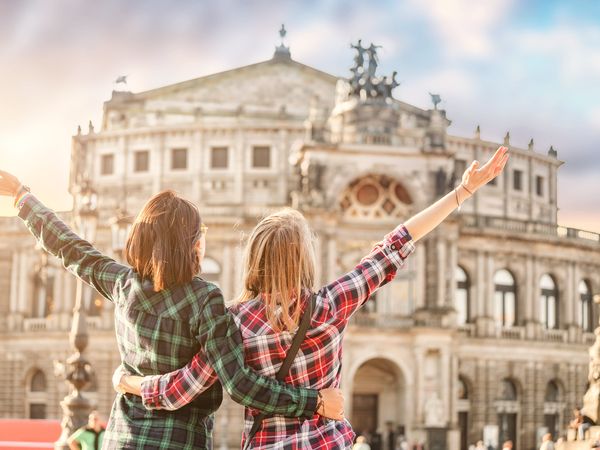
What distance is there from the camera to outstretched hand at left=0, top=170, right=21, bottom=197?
5.29m

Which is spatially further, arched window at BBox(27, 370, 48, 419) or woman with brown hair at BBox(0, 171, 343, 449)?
arched window at BBox(27, 370, 48, 419)

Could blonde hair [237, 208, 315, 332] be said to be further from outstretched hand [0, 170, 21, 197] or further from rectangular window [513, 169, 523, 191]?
rectangular window [513, 169, 523, 191]

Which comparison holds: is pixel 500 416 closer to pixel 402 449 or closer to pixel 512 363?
pixel 512 363

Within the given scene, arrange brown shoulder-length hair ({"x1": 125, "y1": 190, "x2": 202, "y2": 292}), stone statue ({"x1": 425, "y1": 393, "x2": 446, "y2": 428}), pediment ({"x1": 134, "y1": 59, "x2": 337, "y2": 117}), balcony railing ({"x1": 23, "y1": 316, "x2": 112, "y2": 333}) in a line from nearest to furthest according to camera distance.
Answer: brown shoulder-length hair ({"x1": 125, "y1": 190, "x2": 202, "y2": 292})
stone statue ({"x1": 425, "y1": 393, "x2": 446, "y2": 428})
balcony railing ({"x1": 23, "y1": 316, "x2": 112, "y2": 333})
pediment ({"x1": 134, "y1": 59, "x2": 337, "y2": 117})

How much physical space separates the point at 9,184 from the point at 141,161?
49.0 m

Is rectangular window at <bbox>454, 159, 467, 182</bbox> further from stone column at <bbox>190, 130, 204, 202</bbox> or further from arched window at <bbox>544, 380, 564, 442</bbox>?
stone column at <bbox>190, 130, 204, 202</bbox>

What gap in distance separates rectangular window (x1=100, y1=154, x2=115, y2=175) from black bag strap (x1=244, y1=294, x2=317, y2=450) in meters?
50.5

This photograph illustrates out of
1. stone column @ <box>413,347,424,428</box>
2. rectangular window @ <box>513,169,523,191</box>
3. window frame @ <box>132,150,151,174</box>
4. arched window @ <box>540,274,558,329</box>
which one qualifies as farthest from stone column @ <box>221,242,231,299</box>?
rectangular window @ <box>513,169,523,191</box>

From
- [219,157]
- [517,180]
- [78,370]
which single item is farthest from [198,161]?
[78,370]

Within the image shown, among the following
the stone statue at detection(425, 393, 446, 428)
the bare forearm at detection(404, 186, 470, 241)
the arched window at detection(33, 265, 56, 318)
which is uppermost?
the arched window at detection(33, 265, 56, 318)

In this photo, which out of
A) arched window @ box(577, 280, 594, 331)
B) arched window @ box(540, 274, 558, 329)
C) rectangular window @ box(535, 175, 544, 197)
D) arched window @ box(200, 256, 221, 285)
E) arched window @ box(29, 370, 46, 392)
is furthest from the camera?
rectangular window @ box(535, 175, 544, 197)

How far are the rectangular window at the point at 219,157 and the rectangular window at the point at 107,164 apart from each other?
5.12 metres

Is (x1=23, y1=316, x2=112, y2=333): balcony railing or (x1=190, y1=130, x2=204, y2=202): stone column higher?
(x1=190, y1=130, x2=204, y2=202): stone column

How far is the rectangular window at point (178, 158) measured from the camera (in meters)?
53.2
